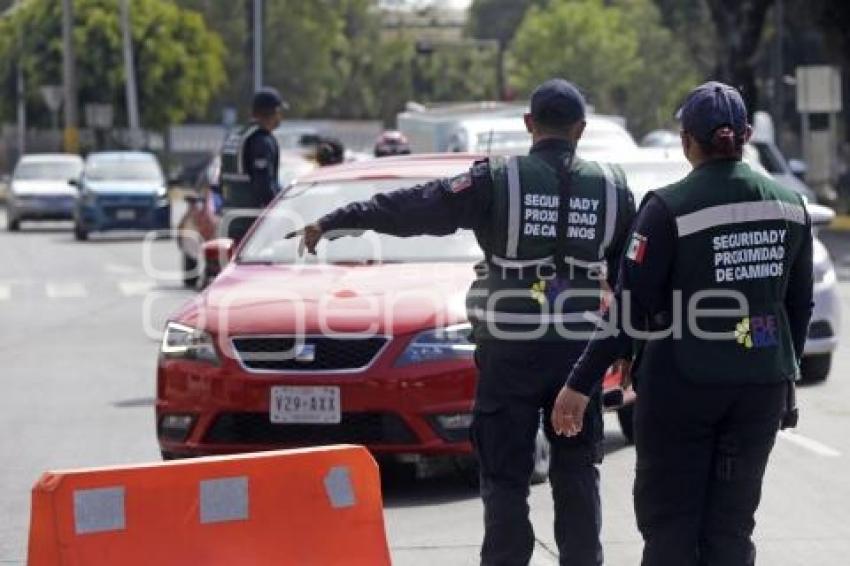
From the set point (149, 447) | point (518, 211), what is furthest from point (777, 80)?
point (518, 211)

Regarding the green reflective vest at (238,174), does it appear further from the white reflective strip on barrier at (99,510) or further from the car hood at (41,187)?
the car hood at (41,187)

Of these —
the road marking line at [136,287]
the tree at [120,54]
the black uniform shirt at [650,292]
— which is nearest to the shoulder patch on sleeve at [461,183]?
the black uniform shirt at [650,292]

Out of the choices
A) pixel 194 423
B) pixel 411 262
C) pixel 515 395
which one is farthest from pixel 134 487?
pixel 411 262

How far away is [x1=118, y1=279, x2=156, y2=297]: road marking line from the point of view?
24.5 meters

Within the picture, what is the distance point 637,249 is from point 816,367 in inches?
336

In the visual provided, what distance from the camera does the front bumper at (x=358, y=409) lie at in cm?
995

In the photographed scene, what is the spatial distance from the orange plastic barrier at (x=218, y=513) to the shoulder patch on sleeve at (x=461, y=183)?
40.7 inches

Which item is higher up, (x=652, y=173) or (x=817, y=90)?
(x=652, y=173)

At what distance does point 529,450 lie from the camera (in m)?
7.32

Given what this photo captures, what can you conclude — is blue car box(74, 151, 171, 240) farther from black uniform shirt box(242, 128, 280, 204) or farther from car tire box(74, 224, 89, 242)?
black uniform shirt box(242, 128, 280, 204)

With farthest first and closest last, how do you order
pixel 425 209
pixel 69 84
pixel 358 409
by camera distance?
pixel 69 84, pixel 358 409, pixel 425 209

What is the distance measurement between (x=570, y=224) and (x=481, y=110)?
828 inches

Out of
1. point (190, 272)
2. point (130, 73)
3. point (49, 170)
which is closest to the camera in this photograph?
point (190, 272)

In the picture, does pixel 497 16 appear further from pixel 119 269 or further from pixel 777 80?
pixel 119 269
